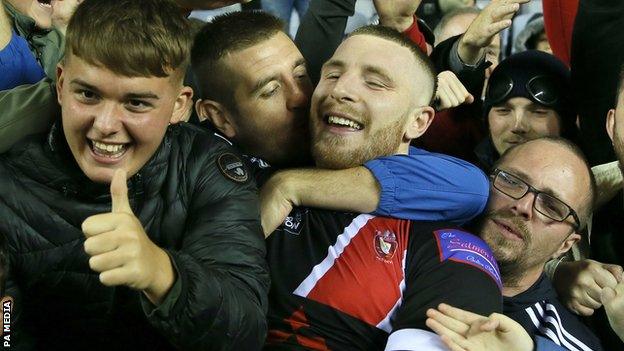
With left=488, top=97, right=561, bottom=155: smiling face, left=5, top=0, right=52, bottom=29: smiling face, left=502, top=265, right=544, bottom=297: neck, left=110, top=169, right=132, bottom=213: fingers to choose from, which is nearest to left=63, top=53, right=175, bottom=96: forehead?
left=110, top=169, right=132, bottom=213: fingers

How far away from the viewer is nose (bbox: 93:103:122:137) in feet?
6.31

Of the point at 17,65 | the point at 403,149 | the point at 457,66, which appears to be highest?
the point at 17,65

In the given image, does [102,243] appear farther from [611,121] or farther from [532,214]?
[611,121]

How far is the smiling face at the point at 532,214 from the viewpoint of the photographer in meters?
2.67

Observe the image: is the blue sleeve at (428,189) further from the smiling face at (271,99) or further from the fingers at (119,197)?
the fingers at (119,197)

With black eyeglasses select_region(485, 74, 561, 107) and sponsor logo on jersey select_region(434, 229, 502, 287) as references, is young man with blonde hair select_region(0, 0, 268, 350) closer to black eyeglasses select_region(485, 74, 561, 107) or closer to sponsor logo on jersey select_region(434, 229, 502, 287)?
sponsor logo on jersey select_region(434, 229, 502, 287)

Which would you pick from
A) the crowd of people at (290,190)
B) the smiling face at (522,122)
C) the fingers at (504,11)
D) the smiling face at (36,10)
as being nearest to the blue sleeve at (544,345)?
the crowd of people at (290,190)

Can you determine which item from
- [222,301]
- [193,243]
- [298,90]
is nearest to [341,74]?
[298,90]

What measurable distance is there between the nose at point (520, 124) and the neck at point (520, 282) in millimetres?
819

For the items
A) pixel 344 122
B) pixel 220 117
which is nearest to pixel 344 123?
pixel 344 122

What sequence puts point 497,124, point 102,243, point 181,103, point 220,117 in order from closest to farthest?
point 102,243, point 181,103, point 220,117, point 497,124

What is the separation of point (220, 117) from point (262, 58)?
264 millimetres

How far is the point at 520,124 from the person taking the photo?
343 cm

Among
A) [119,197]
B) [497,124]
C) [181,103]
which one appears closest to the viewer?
[119,197]
